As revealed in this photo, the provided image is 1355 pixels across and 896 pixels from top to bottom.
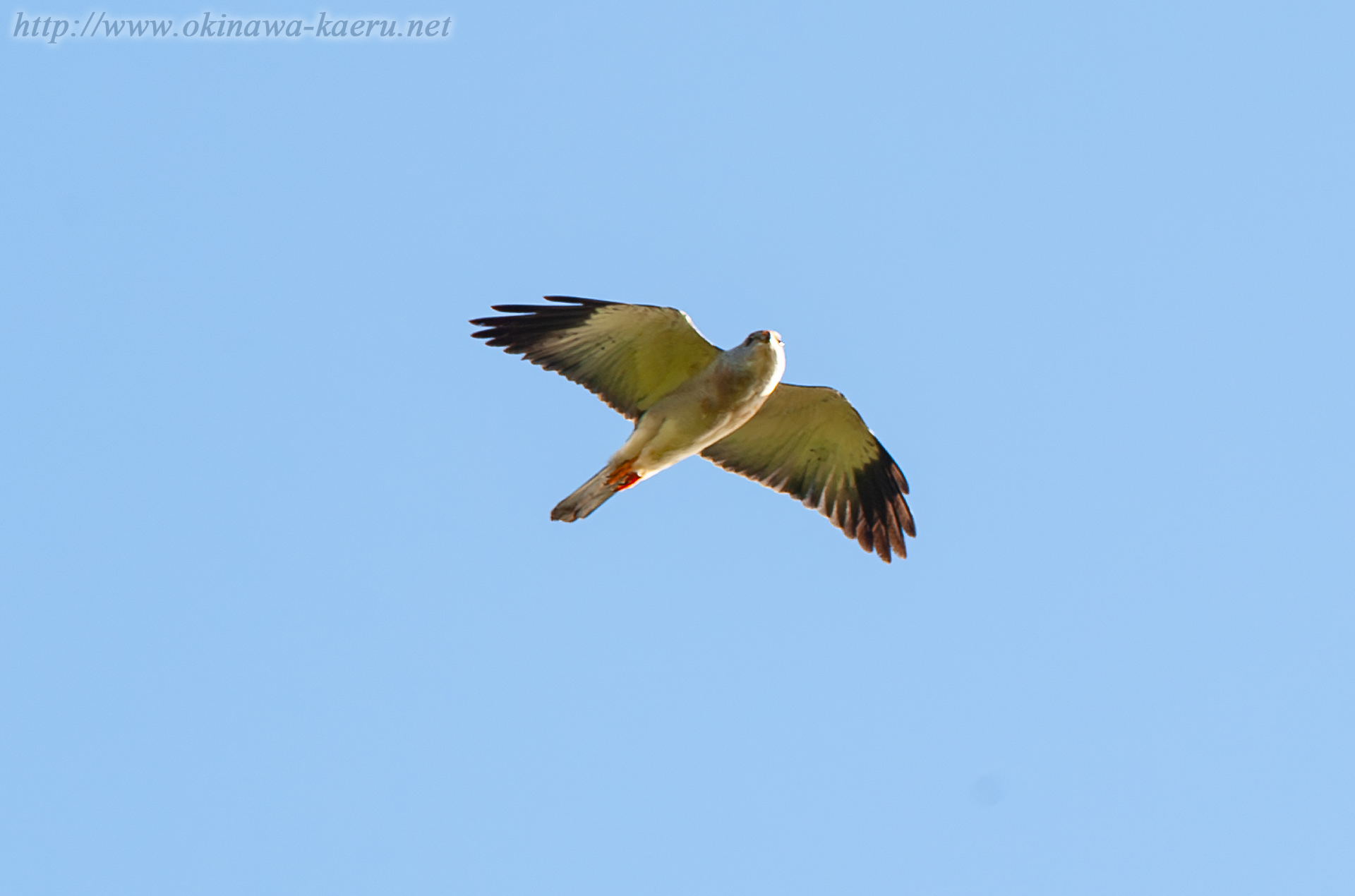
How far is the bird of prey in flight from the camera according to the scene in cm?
1327

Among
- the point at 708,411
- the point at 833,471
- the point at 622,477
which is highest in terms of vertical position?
the point at 833,471

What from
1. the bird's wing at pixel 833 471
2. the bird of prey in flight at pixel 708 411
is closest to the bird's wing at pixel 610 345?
the bird of prey in flight at pixel 708 411

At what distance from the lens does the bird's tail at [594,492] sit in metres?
13.5

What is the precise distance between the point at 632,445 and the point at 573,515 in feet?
2.89

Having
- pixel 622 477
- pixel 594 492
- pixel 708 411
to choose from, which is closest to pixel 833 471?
pixel 708 411

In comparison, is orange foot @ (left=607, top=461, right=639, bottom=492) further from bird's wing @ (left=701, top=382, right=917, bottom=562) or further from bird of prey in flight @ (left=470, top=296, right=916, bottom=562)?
bird's wing @ (left=701, top=382, right=917, bottom=562)

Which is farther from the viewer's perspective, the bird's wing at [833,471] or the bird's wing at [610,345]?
the bird's wing at [833,471]

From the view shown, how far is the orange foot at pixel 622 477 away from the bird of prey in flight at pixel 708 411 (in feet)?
0.03

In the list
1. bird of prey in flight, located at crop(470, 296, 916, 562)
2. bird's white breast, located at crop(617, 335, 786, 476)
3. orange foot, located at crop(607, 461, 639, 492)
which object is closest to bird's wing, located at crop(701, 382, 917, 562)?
bird of prey in flight, located at crop(470, 296, 916, 562)

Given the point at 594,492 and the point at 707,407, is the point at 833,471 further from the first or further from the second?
the point at 594,492

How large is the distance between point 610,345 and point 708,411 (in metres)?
1.18

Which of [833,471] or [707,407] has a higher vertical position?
[833,471]

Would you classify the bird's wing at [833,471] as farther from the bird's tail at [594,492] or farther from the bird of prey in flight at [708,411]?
the bird's tail at [594,492]

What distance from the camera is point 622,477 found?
13.7 m
